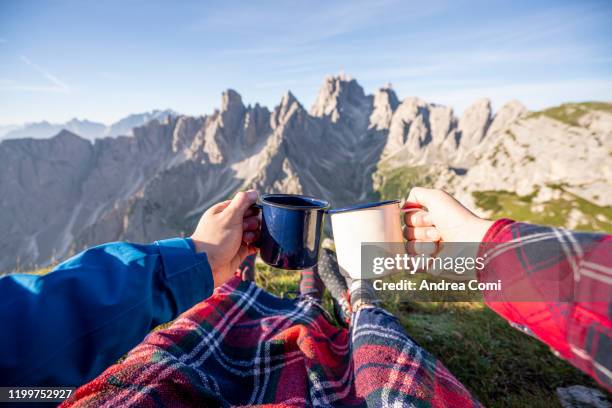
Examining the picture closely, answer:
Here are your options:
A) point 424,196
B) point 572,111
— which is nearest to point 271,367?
point 424,196

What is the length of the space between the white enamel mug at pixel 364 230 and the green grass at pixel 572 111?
74146 mm

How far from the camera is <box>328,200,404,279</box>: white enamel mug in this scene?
2629 mm

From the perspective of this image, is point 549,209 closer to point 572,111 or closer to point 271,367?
point 572,111

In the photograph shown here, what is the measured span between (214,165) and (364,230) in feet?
481

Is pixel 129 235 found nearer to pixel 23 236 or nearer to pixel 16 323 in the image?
pixel 23 236

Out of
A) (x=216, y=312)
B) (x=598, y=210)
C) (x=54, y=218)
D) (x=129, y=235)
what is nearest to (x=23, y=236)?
(x=54, y=218)

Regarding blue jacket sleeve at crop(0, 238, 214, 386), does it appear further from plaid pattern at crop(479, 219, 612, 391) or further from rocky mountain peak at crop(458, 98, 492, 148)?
rocky mountain peak at crop(458, 98, 492, 148)

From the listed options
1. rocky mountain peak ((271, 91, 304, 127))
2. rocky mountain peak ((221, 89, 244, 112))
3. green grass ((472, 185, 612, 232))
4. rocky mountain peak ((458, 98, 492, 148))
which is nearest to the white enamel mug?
Answer: green grass ((472, 185, 612, 232))

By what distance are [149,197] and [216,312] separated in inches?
4959

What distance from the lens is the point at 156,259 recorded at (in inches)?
84.7

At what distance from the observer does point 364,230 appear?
2.66 m

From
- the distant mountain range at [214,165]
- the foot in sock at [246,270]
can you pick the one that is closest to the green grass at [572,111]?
the distant mountain range at [214,165]

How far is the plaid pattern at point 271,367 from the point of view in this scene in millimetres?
2029

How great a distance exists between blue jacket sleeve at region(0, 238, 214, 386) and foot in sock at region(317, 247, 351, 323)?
2571 mm
